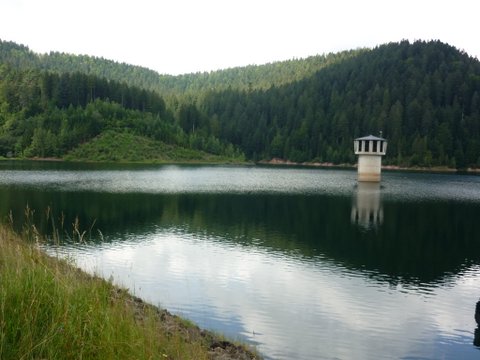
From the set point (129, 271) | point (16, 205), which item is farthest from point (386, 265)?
point (16, 205)

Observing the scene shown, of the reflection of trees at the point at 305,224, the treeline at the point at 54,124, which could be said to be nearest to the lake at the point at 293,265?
the reflection of trees at the point at 305,224

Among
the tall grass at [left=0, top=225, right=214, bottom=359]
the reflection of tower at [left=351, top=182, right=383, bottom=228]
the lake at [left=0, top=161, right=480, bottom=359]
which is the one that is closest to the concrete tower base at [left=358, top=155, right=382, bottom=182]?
the reflection of tower at [left=351, top=182, right=383, bottom=228]

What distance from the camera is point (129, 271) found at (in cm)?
2462

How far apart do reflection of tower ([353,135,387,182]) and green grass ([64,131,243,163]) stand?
9351cm

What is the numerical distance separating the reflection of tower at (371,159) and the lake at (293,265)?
4862cm

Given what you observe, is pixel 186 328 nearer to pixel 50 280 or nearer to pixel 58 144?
pixel 50 280

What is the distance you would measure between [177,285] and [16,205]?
1164 inches

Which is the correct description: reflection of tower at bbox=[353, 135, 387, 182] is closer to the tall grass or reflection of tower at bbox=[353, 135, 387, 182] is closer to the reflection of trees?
the reflection of trees

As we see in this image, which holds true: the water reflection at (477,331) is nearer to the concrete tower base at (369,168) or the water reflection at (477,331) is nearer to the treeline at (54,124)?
the concrete tower base at (369,168)

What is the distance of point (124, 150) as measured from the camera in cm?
17088

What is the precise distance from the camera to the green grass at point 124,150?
16762 centimetres

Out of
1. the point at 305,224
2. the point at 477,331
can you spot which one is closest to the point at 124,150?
the point at 305,224

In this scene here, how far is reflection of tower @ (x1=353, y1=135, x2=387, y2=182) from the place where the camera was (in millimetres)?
106537

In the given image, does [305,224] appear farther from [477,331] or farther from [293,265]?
[477,331]
